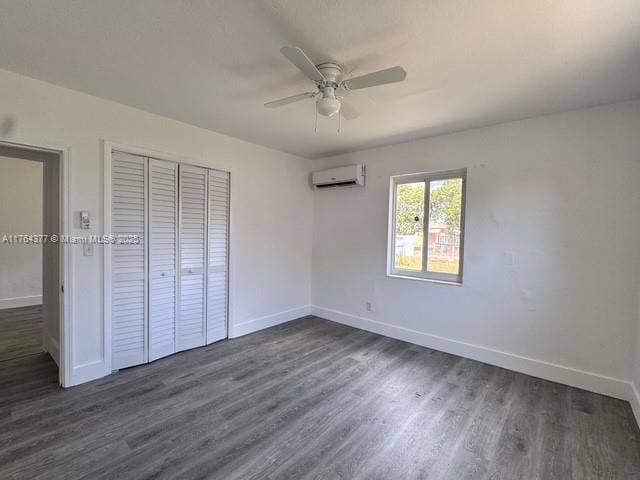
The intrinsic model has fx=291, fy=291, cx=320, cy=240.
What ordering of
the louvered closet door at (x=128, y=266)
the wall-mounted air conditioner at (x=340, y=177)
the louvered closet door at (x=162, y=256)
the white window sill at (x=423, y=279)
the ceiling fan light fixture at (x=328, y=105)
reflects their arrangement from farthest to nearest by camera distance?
the wall-mounted air conditioner at (x=340, y=177), the white window sill at (x=423, y=279), the louvered closet door at (x=162, y=256), the louvered closet door at (x=128, y=266), the ceiling fan light fixture at (x=328, y=105)

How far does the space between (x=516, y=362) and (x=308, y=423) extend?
2.22 metres

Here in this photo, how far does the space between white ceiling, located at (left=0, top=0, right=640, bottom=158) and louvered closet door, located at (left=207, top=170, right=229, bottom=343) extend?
0.95 metres

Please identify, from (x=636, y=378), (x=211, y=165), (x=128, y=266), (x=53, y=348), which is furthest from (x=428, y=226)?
(x=53, y=348)

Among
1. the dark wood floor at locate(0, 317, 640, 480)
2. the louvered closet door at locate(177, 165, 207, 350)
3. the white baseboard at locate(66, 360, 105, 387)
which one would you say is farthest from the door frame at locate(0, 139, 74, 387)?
the louvered closet door at locate(177, 165, 207, 350)

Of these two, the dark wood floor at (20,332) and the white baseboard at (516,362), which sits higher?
the white baseboard at (516,362)

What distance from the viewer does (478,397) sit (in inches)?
97.4

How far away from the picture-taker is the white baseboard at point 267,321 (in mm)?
3775

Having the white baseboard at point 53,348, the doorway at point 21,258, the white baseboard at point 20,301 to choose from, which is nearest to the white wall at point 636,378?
the white baseboard at point 53,348

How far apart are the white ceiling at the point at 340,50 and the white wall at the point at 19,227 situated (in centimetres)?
391

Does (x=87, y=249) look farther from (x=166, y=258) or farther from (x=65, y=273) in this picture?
(x=166, y=258)

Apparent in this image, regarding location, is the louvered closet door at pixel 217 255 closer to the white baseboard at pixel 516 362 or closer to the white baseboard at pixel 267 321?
the white baseboard at pixel 267 321

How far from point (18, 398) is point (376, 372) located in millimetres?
3029

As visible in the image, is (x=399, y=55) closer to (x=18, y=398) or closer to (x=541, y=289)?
(x=541, y=289)

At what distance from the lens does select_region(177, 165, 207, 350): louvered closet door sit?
10.5 feet
